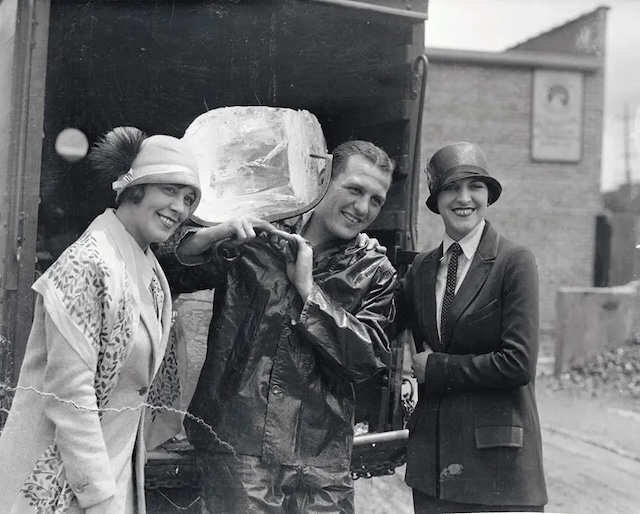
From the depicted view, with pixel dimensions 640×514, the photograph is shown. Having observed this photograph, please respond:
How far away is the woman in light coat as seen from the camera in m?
1.56

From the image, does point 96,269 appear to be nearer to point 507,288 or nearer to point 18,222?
point 18,222

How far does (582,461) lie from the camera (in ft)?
15.8

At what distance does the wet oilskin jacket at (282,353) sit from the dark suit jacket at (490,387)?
0.23m

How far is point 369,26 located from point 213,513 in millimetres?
1749

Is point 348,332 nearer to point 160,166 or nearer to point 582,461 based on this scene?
point 160,166

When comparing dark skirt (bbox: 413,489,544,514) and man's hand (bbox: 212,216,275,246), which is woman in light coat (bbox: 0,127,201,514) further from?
dark skirt (bbox: 413,489,544,514)

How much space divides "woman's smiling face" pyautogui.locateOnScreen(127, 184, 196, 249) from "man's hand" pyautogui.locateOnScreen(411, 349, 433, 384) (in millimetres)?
856

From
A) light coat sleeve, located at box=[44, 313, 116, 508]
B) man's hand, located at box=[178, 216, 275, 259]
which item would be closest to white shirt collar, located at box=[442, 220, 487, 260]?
man's hand, located at box=[178, 216, 275, 259]

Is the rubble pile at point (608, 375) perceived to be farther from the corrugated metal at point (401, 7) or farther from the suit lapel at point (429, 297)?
the corrugated metal at point (401, 7)

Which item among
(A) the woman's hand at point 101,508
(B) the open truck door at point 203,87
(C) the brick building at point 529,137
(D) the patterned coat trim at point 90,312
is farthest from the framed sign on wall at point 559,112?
(A) the woman's hand at point 101,508

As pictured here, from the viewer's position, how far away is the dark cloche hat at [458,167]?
6.89 feet

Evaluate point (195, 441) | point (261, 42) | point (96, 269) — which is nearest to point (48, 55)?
point (261, 42)

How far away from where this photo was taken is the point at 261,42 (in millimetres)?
2465

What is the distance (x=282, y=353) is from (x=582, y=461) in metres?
3.61
